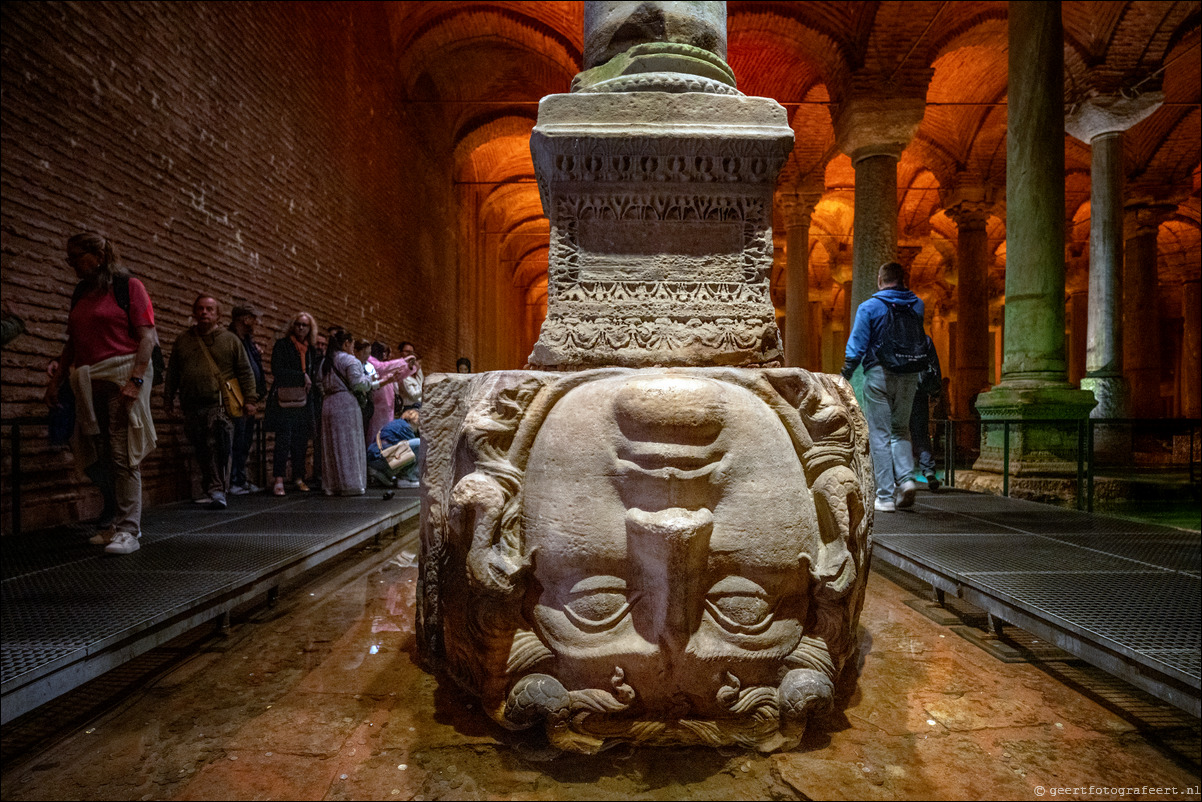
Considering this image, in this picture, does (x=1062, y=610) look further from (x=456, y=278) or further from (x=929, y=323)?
(x=929, y=323)

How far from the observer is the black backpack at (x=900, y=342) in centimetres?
432

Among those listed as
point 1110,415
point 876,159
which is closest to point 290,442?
point 876,159

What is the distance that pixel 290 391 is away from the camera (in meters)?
5.78

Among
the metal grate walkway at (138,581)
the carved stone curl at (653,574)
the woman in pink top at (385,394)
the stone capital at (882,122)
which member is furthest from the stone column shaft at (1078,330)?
the carved stone curl at (653,574)

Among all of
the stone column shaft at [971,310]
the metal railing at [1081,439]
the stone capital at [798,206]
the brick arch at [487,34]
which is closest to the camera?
the metal railing at [1081,439]

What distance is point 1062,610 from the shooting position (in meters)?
2.31

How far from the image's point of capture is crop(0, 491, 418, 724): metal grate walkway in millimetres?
1925

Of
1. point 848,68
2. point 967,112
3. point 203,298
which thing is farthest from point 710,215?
point 967,112

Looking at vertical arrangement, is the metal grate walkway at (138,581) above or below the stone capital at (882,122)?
below

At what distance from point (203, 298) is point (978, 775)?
4935mm

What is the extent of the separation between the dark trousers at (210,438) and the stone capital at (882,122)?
322 inches

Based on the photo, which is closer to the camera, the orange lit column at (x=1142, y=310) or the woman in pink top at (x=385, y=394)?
the woman in pink top at (x=385, y=394)

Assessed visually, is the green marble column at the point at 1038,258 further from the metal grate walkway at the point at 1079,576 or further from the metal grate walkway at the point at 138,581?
the metal grate walkway at the point at 138,581

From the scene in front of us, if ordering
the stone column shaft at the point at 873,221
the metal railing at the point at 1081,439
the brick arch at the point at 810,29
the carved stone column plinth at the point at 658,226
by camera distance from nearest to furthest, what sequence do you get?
the carved stone column plinth at the point at 658,226 → the metal railing at the point at 1081,439 → the stone column shaft at the point at 873,221 → the brick arch at the point at 810,29
